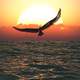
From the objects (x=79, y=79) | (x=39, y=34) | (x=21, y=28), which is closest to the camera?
(x=21, y=28)

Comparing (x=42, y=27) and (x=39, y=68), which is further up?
(x=42, y=27)

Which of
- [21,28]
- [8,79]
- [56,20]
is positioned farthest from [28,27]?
[8,79]

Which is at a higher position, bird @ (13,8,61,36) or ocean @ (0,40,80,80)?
bird @ (13,8,61,36)

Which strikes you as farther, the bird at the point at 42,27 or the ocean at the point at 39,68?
the ocean at the point at 39,68

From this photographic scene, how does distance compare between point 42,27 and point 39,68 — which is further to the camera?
point 39,68

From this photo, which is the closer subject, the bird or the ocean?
the bird

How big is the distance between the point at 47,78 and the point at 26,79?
11.8 ft

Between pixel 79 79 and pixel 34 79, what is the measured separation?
23.3ft

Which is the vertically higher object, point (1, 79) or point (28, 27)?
point (28, 27)

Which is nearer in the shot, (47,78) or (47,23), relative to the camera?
(47,23)

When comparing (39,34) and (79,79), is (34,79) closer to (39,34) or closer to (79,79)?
(79,79)

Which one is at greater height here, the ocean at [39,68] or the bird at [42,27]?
the bird at [42,27]

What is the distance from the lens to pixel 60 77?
1921 inches

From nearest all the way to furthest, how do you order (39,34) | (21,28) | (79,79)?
(21,28) < (39,34) < (79,79)
